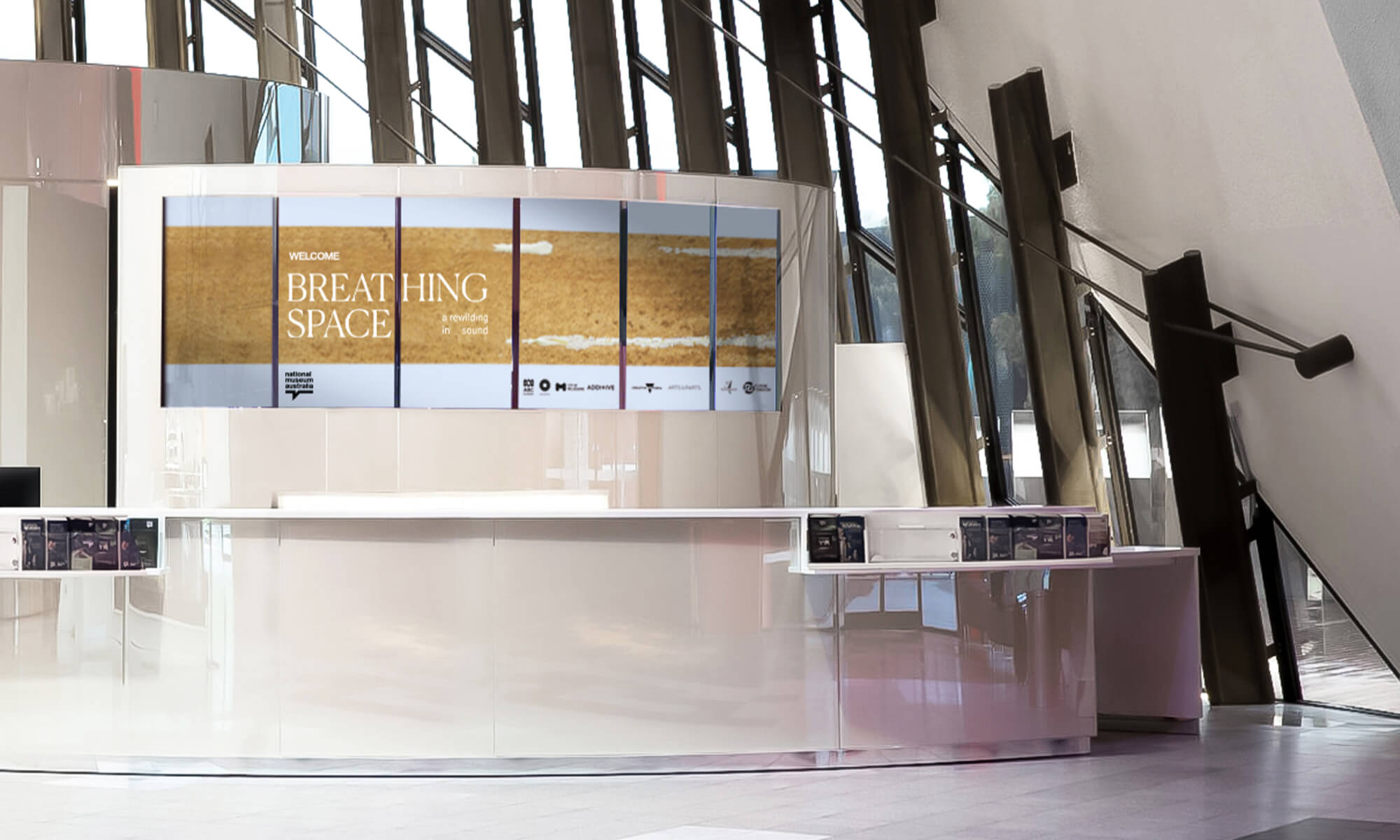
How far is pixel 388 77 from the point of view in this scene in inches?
623

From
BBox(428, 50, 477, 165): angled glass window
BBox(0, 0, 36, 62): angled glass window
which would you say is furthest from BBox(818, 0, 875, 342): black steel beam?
BBox(0, 0, 36, 62): angled glass window

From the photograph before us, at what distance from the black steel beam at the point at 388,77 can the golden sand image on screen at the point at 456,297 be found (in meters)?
7.81

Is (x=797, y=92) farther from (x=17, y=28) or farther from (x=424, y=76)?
(x=17, y=28)

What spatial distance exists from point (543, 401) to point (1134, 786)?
3332 mm

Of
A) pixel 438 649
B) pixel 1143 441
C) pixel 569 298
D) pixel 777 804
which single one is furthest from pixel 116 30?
pixel 777 804

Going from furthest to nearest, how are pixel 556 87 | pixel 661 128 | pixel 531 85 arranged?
1. pixel 531 85
2. pixel 556 87
3. pixel 661 128

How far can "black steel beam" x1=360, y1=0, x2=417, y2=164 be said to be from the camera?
15641 millimetres

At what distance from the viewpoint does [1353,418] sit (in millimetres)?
8297

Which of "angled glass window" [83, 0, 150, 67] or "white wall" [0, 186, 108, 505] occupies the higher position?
"angled glass window" [83, 0, 150, 67]

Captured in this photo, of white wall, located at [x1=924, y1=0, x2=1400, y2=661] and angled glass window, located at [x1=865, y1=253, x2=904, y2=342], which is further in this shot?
angled glass window, located at [x1=865, y1=253, x2=904, y2=342]

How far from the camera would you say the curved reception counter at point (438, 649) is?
6535 millimetres

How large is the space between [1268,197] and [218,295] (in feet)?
16.4

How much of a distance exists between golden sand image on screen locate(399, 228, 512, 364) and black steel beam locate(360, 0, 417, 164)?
7.81 meters

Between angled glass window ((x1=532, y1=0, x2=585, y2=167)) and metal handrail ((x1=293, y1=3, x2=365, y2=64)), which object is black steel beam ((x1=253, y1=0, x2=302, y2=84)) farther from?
angled glass window ((x1=532, y1=0, x2=585, y2=167))
